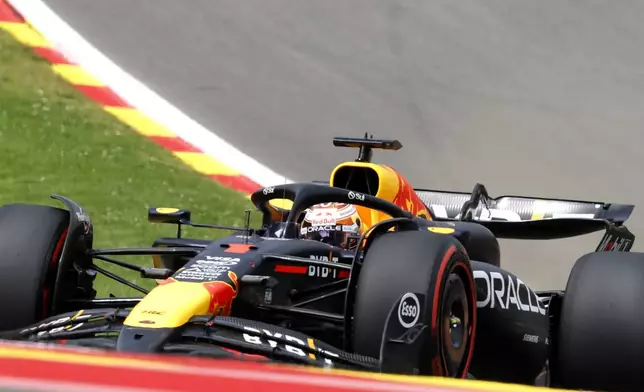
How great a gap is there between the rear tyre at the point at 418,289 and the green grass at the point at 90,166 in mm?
4192

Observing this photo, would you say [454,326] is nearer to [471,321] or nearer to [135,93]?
[471,321]

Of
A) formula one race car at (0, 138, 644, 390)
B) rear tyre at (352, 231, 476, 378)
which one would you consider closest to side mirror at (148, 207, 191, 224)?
formula one race car at (0, 138, 644, 390)

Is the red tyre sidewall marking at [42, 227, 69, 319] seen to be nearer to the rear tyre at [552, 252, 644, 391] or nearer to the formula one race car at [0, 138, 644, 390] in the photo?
the formula one race car at [0, 138, 644, 390]

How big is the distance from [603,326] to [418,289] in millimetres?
1056

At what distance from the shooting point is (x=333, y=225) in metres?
5.70

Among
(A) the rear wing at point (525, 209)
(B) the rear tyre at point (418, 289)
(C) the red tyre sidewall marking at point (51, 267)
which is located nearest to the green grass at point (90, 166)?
(A) the rear wing at point (525, 209)

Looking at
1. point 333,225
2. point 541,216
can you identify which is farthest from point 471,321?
point 541,216

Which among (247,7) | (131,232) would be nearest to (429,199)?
(131,232)

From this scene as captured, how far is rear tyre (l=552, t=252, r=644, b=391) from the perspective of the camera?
15.7 ft

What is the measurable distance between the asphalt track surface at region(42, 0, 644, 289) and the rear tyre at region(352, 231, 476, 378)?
5.11 metres

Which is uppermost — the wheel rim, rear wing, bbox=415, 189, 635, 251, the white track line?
the white track line

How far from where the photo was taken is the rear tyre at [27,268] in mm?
4992

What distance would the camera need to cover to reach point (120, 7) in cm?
1204

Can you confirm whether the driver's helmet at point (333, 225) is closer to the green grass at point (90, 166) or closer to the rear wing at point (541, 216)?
the rear wing at point (541, 216)
